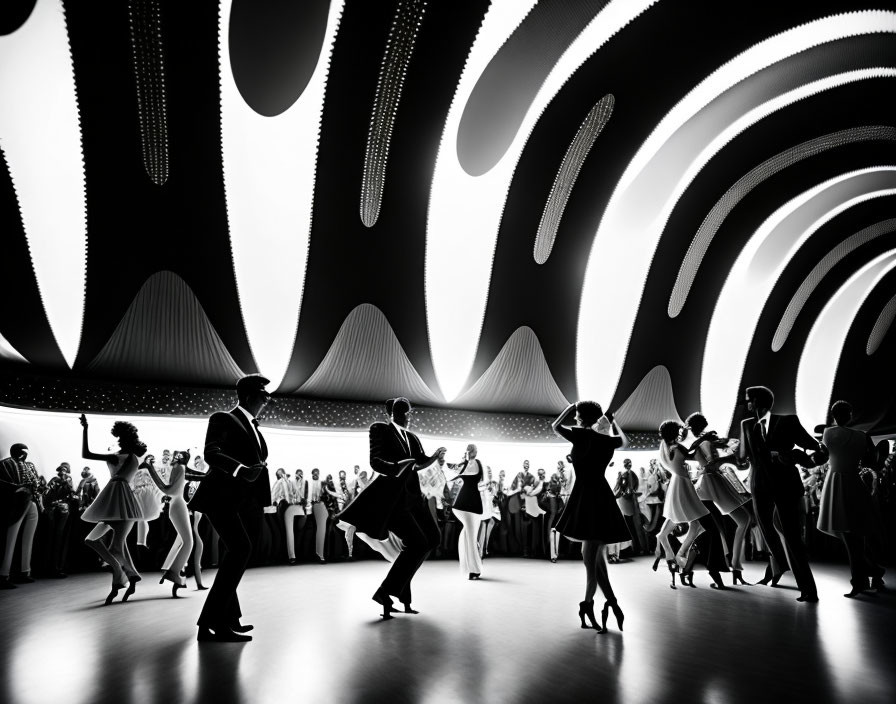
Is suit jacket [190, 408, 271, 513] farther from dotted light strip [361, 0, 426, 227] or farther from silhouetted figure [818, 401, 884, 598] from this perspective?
dotted light strip [361, 0, 426, 227]

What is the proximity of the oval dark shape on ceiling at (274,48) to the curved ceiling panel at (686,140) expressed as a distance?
25.5 feet

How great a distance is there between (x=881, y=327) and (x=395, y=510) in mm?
23746

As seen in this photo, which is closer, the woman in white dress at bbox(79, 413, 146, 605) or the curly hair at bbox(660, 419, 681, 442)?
the woman in white dress at bbox(79, 413, 146, 605)

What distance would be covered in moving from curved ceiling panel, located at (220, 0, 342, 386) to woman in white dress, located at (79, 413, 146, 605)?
18.2 feet

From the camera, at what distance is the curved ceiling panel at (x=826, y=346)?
20.9 metres

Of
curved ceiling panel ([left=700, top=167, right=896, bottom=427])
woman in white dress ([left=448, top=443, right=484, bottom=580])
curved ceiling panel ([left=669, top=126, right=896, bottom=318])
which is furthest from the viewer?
curved ceiling panel ([left=700, top=167, right=896, bottom=427])

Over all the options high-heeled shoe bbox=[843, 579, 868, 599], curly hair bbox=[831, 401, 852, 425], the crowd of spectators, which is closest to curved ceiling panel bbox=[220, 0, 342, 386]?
the crowd of spectators

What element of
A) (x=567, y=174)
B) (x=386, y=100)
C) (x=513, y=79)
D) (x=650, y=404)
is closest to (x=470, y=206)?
(x=567, y=174)

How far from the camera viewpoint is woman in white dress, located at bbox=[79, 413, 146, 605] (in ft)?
20.4

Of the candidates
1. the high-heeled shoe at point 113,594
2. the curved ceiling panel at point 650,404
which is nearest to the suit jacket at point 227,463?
the high-heeled shoe at point 113,594

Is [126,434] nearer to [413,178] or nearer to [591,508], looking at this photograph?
[591,508]

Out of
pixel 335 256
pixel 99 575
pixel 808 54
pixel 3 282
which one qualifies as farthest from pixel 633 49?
pixel 99 575

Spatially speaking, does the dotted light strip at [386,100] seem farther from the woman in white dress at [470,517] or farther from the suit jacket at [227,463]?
the suit jacket at [227,463]

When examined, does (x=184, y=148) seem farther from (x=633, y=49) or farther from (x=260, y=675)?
(x=260, y=675)
